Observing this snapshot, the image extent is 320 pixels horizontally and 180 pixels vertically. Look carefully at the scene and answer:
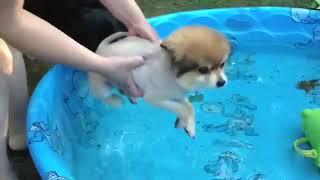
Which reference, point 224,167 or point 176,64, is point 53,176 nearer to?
point 176,64

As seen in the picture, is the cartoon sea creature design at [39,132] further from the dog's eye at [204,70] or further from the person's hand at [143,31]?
the dog's eye at [204,70]

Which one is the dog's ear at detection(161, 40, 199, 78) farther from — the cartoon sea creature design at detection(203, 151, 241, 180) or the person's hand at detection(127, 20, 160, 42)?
the cartoon sea creature design at detection(203, 151, 241, 180)

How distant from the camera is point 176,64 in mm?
1531

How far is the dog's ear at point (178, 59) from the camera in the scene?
4.94 ft

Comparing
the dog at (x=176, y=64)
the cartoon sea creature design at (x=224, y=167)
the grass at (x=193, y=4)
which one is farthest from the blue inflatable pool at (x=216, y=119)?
the grass at (x=193, y=4)

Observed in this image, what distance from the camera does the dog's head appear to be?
1.50 metres

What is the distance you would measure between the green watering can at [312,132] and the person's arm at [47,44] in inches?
22.7

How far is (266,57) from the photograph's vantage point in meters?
2.33

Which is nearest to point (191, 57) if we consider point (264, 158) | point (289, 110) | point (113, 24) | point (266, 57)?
point (113, 24)

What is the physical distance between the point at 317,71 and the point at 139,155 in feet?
2.30

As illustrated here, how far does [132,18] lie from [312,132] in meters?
0.60

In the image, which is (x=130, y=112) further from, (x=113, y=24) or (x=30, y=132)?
(x=30, y=132)

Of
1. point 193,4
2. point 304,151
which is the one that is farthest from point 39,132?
point 193,4

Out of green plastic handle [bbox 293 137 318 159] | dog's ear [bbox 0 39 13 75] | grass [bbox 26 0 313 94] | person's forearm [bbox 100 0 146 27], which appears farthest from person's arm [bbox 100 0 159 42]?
grass [bbox 26 0 313 94]
